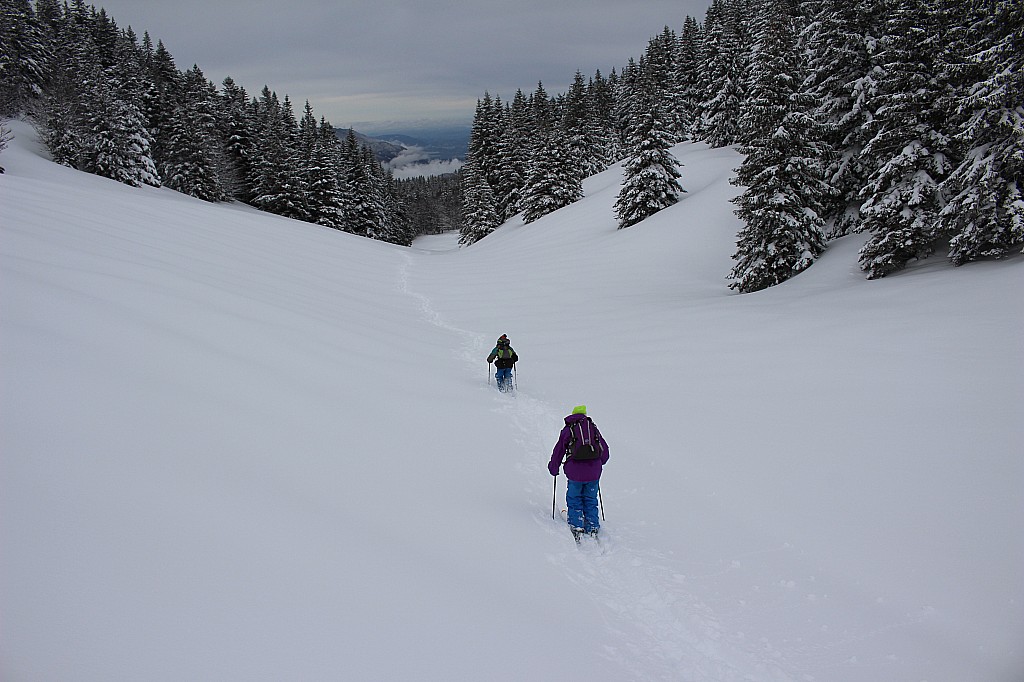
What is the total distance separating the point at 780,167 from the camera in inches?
791

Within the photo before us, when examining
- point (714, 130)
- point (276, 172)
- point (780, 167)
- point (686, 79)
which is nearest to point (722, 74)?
point (714, 130)

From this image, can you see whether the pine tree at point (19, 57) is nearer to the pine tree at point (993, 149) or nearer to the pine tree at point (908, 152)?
the pine tree at point (908, 152)

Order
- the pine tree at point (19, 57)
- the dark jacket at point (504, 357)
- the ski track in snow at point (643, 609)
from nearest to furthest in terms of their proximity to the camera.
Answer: the ski track in snow at point (643, 609) → the dark jacket at point (504, 357) → the pine tree at point (19, 57)

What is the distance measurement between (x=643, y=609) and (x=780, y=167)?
19.6 m

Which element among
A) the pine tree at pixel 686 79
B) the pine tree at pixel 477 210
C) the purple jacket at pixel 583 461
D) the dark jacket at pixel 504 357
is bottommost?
the purple jacket at pixel 583 461

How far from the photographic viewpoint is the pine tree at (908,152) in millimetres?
16328

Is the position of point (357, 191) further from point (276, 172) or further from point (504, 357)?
point (504, 357)

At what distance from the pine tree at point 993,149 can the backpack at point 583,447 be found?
14.3 meters

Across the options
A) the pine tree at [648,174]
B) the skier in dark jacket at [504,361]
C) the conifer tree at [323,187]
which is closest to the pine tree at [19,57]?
the conifer tree at [323,187]

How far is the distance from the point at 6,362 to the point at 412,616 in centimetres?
492

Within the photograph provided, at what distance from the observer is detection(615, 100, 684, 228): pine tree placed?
33781 mm

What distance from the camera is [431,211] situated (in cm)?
11250

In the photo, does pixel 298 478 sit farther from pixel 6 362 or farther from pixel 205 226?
pixel 205 226

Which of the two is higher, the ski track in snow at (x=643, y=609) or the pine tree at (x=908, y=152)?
the pine tree at (x=908, y=152)
